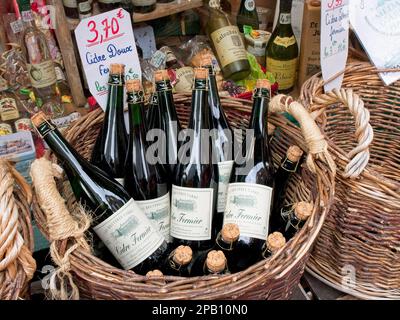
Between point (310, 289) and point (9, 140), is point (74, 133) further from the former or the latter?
point (310, 289)

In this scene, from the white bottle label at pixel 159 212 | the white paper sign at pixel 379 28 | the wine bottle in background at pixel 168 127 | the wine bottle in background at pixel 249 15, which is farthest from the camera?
the wine bottle in background at pixel 249 15

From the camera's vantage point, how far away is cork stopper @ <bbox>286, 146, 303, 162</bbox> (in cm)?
82

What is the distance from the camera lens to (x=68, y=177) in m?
0.80

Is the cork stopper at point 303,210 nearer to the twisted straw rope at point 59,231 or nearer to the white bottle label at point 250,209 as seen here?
the white bottle label at point 250,209

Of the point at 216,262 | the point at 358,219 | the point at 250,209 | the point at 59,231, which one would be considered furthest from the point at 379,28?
the point at 59,231

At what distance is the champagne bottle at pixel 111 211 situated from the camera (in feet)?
2.27

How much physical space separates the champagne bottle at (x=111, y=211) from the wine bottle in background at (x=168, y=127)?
133 millimetres

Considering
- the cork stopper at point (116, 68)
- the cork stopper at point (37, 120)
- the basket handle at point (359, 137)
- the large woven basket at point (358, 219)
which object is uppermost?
the cork stopper at point (116, 68)

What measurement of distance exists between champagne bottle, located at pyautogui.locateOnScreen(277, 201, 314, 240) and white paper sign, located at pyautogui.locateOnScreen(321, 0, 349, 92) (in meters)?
0.33

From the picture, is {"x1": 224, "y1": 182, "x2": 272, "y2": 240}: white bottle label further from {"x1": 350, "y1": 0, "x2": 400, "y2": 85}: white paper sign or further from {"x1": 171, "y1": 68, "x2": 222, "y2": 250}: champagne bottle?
{"x1": 350, "y1": 0, "x2": 400, "y2": 85}: white paper sign

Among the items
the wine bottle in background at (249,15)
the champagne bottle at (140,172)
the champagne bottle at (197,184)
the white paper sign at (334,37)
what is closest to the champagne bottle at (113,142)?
the champagne bottle at (140,172)

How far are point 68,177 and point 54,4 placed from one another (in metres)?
0.44

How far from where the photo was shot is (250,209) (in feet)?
2.45
